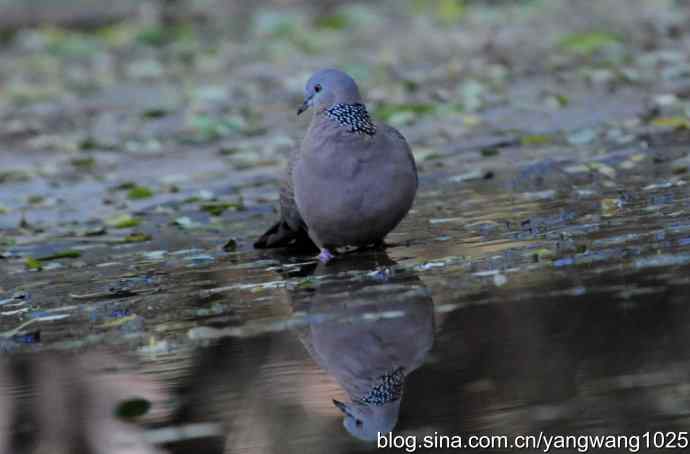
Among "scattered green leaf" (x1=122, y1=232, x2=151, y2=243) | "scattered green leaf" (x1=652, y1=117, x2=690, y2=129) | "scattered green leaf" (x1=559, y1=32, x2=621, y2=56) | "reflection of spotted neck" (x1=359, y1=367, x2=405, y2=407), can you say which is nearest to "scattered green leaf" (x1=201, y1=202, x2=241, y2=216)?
"scattered green leaf" (x1=122, y1=232, x2=151, y2=243)

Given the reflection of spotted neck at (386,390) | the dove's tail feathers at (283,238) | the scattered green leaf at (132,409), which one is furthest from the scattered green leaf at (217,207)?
the reflection of spotted neck at (386,390)

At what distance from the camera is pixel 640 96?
11602mm

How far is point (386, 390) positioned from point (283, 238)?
125 inches

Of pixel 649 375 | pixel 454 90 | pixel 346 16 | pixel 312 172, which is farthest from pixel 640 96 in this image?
pixel 346 16

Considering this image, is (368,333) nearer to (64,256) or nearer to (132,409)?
(132,409)

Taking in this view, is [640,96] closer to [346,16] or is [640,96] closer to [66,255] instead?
[66,255]

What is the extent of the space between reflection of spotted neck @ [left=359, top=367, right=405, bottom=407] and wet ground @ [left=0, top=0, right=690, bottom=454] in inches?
2.5

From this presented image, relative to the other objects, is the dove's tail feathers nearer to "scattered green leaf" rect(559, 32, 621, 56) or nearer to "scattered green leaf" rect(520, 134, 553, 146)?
"scattered green leaf" rect(520, 134, 553, 146)

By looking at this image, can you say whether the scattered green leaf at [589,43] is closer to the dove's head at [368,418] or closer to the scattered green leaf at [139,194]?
the scattered green leaf at [139,194]

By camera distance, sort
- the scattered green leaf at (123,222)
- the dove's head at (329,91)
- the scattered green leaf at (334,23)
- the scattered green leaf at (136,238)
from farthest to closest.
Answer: the scattered green leaf at (334,23) < the scattered green leaf at (123,222) < the scattered green leaf at (136,238) < the dove's head at (329,91)

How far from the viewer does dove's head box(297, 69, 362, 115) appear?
6848 mm

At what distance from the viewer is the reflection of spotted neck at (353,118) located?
664cm

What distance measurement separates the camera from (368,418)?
4121 millimetres

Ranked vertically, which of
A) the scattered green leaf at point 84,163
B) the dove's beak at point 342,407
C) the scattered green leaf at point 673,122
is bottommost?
the scattered green leaf at point 84,163
